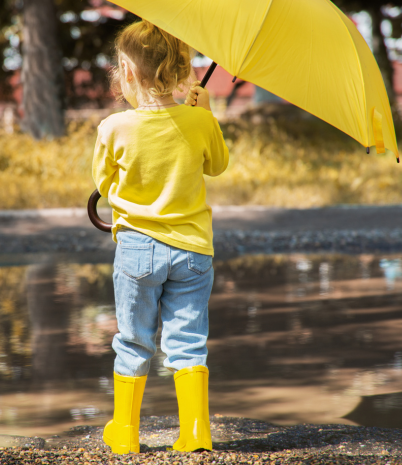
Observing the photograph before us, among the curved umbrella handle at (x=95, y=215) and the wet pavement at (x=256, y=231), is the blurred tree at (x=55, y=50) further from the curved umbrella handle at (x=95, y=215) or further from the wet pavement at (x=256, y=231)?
the curved umbrella handle at (x=95, y=215)

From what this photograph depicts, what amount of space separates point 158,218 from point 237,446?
41.4 inches

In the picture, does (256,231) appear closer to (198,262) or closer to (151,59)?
(198,262)

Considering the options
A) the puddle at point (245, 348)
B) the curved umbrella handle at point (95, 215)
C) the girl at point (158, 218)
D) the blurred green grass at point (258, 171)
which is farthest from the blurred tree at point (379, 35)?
the girl at point (158, 218)

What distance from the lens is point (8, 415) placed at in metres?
3.39

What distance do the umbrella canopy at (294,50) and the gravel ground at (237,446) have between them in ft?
4.06

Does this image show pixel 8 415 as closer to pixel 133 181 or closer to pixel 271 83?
pixel 133 181

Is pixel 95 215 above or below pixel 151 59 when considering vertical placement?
below

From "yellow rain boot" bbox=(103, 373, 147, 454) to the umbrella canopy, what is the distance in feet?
4.15

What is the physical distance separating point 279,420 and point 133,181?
54.9 inches

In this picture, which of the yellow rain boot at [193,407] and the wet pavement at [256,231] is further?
the wet pavement at [256,231]

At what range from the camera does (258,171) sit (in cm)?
1129

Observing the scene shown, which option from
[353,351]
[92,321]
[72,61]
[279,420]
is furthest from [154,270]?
[72,61]

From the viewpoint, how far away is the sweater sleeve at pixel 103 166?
2.66 metres

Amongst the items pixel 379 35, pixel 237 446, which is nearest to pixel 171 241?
pixel 237 446
